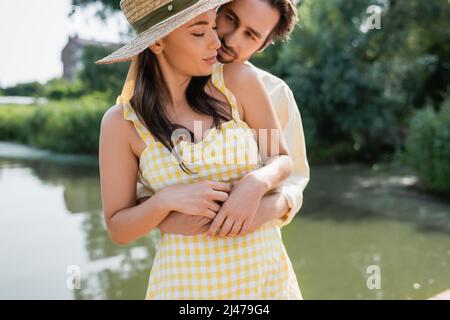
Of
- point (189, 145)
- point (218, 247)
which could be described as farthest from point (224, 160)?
point (218, 247)

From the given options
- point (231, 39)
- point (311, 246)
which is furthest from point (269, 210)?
point (311, 246)

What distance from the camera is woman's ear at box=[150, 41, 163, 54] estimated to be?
109cm

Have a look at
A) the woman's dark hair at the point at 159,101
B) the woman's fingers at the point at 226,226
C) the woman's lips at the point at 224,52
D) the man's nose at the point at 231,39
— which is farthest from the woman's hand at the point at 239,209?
the man's nose at the point at 231,39

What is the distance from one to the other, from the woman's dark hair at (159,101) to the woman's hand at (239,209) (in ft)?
0.38

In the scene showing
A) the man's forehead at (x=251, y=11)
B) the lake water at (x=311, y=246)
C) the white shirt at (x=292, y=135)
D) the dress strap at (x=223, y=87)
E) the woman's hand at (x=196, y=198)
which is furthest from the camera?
the lake water at (x=311, y=246)

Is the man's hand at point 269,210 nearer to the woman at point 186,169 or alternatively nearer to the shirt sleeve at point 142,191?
the woman at point 186,169

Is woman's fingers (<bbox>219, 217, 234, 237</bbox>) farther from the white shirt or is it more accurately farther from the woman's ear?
the woman's ear

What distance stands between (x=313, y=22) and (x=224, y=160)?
10175 millimetres

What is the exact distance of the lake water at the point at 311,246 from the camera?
4496 millimetres

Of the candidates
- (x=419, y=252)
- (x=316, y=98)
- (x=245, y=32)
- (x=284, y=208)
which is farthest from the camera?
(x=316, y=98)

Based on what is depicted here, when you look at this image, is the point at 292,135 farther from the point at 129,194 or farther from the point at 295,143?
the point at 129,194

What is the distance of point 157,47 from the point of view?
110 centimetres
